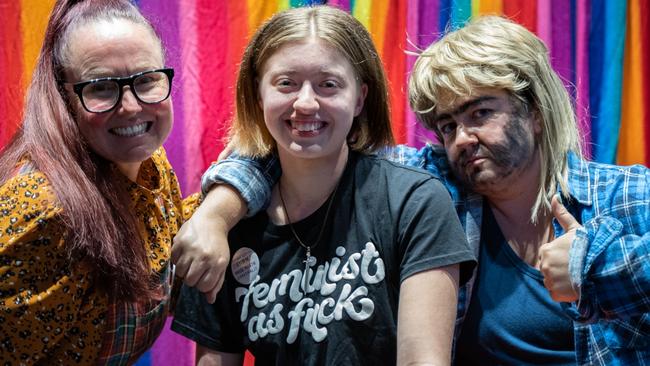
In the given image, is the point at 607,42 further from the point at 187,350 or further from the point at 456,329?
the point at 187,350

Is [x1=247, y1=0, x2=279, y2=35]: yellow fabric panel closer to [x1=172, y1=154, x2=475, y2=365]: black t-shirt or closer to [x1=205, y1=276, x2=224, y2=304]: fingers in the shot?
[x1=172, y1=154, x2=475, y2=365]: black t-shirt

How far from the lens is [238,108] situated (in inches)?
58.4

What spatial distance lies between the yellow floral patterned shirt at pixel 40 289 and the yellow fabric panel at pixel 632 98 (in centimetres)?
134

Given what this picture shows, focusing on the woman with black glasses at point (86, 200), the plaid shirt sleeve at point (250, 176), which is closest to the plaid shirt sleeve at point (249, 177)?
the plaid shirt sleeve at point (250, 176)

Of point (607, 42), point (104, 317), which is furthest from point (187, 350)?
point (607, 42)

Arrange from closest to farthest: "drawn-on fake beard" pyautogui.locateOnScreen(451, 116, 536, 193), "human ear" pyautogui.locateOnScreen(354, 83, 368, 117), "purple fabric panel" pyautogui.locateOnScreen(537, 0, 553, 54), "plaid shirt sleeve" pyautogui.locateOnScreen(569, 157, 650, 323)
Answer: "plaid shirt sleeve" pyautogui.locateOnScreen(569, 157, 650, 323) → "human ear" pyautogui.locateOnScreen(354, 83, 368, 117) → "drawn-on fake beard" pyautogui.locateOnScreen(451, 116, 536, 193) → "purple fabric panel" pyautogui.locateOnScreen(537, 0, 553, 54)

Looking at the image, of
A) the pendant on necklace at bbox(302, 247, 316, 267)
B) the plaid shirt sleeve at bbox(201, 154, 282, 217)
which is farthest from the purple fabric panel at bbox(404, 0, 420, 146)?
the pendant on necklace at bbox(302, 247, 316, 267)

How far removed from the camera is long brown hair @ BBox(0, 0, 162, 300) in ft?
4.45

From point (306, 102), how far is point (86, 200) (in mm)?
416

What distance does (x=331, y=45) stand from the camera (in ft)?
4.42

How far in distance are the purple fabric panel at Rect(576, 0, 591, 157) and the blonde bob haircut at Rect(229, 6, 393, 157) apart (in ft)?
2.50

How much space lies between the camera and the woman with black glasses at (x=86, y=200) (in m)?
1.33

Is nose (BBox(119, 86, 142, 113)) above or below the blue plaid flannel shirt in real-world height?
above

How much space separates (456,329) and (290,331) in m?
0.35
